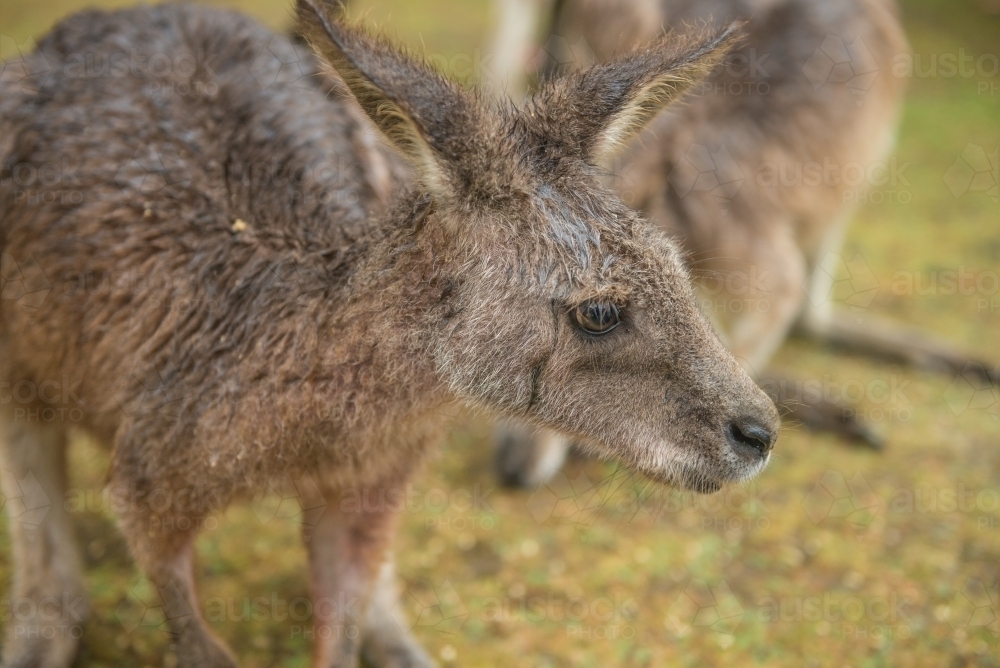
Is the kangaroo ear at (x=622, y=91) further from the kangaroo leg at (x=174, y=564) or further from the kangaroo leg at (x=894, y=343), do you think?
the kangaroo leg at (x=894, y=343)

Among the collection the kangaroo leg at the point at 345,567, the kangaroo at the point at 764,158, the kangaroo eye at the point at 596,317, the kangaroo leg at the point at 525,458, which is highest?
the kangaroo eye at the point at 596,317

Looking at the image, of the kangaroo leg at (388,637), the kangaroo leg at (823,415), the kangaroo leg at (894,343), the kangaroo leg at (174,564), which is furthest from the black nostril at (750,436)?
the kangaroo leg at (894,343)

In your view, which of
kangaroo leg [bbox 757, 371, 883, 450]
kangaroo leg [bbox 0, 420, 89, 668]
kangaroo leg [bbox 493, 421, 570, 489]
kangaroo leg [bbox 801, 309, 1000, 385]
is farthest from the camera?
kangaroo leg [bbox 801, 309, 1000, 385]

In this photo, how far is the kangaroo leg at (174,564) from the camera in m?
2.77

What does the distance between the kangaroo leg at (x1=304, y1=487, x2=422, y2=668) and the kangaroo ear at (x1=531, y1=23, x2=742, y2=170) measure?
1.38 metres

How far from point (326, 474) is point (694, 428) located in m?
1.15

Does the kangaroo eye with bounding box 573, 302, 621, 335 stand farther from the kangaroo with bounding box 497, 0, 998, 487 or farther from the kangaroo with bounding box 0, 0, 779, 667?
the kangaroo with bounding box 497, 0, 998, 487

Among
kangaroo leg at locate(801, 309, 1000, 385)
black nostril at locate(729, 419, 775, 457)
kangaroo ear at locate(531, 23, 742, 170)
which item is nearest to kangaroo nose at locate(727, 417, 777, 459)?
black nostril at locate(729, 419, 775, 457)

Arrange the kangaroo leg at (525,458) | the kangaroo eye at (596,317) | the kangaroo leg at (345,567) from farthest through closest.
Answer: the kangaroo leg at (525,458), the kangaroo leg at (345,567), the kangaroo eye at (596,317)

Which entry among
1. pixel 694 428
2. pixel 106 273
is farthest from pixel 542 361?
pixel 106 273

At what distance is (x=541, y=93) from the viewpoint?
9.33 ft

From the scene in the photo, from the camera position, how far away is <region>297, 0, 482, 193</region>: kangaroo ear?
2277 millimetres

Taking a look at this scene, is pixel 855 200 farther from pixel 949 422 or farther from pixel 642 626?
pixel 642 626

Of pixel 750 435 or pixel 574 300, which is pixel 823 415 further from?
pixel 574 300
